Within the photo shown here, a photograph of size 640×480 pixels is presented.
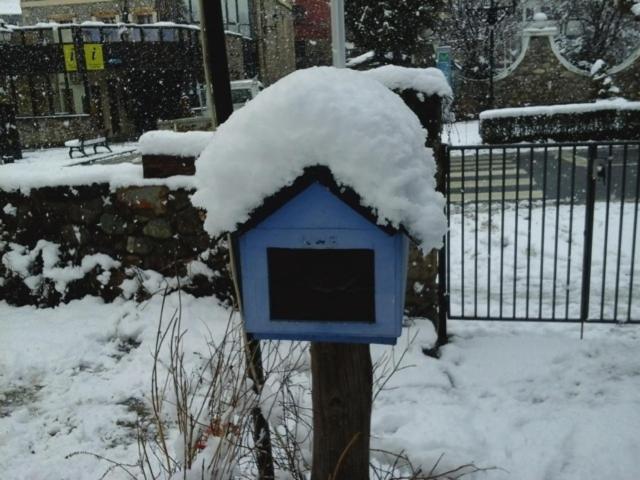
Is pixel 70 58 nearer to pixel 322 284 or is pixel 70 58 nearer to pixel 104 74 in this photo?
pixel 104 74

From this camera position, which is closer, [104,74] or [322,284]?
[322,284]

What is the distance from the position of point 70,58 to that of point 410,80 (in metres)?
25.8

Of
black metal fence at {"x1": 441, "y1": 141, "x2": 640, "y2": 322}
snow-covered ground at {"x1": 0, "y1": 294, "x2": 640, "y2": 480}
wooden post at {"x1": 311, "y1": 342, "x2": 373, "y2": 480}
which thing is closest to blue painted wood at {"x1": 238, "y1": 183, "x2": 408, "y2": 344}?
wooden post at {"x1": 311, "y1": 342, "x2": 373, "y2": 480}

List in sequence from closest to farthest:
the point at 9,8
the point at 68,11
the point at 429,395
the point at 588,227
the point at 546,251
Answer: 1. the point at 429,395
2. the point at 588,227
3. the point at 546,251
4. the point at 9,8
5. the point at 68,11

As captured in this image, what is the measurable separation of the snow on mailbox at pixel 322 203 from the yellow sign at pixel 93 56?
1065 inches

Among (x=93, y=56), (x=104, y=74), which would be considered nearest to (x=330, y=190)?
(x=93, y=56)

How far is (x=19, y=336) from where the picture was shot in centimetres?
482

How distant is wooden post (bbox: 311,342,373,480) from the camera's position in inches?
78.3

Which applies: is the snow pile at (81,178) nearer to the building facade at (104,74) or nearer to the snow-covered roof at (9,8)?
the building facade at (104,74)

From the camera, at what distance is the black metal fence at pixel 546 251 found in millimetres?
4379

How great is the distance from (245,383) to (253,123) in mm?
985

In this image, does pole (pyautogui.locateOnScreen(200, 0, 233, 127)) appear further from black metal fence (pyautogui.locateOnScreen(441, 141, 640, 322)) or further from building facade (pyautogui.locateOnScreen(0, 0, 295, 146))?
building facade (pyautogui.locateOnScreen(0, 0, 295, 146))

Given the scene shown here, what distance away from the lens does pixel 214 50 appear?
6.93ft

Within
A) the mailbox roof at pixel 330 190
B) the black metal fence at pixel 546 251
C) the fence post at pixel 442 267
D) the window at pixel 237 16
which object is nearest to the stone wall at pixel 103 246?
the fence post at pixel 442 267
